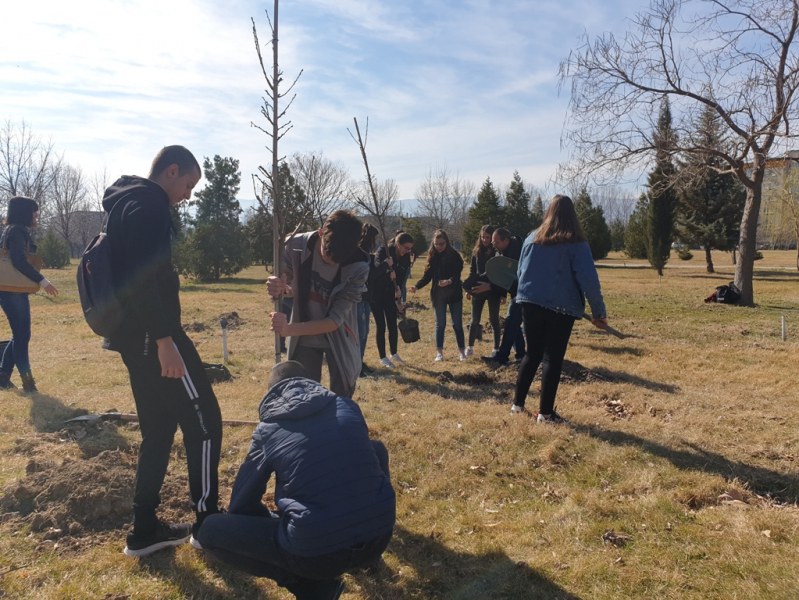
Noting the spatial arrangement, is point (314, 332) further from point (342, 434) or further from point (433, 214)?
point (433, 214)

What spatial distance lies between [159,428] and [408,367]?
5.10 metres

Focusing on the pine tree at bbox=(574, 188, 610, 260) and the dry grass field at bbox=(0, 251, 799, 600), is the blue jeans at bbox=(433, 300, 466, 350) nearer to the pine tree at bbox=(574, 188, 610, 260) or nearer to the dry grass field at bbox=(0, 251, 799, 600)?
the dry grass field at bbox=(0, 251, 799, 600)

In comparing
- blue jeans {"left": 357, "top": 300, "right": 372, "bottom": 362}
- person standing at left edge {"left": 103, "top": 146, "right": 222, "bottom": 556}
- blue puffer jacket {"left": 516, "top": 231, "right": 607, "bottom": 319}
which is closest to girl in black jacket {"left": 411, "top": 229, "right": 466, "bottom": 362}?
blue jeans {"left": 357, "top": 300, "right": 372, "bottom": 362}

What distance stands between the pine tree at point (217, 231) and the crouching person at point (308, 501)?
26480 mm

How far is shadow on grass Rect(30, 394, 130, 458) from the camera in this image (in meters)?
4.64

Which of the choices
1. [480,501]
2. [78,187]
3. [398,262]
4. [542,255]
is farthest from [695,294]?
[78,187]

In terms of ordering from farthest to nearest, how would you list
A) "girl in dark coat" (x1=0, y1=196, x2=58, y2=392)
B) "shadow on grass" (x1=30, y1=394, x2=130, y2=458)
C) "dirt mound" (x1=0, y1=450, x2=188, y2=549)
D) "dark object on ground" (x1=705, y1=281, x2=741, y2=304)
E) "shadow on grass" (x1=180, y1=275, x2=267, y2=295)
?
"shadow on grass" (x1=180, y1=275, x2=267, y2=295), "dark object on ground" (x1=705, y1=281, x2=741, y2=304), "girl in dark coat" (x1=0, y1=196, x2=58, y2=392), "shadow on grass" (x1=30, y1=394, x2=130, y2=458), "dirt mound" (x1=0, y1=450, x2=188, y2=549)

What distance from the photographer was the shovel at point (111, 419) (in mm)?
5199

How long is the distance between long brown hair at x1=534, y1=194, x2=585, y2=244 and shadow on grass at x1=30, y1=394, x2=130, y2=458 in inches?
155

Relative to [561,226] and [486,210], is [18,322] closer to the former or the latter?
[561,226]

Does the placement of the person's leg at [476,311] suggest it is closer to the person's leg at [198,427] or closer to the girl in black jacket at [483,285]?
the girl in black jacket at [483,285]

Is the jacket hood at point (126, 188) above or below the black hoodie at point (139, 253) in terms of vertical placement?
above

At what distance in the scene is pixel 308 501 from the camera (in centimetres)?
210

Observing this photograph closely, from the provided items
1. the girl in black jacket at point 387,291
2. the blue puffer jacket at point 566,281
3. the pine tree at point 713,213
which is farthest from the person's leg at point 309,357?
the pine tree at point 713,213
